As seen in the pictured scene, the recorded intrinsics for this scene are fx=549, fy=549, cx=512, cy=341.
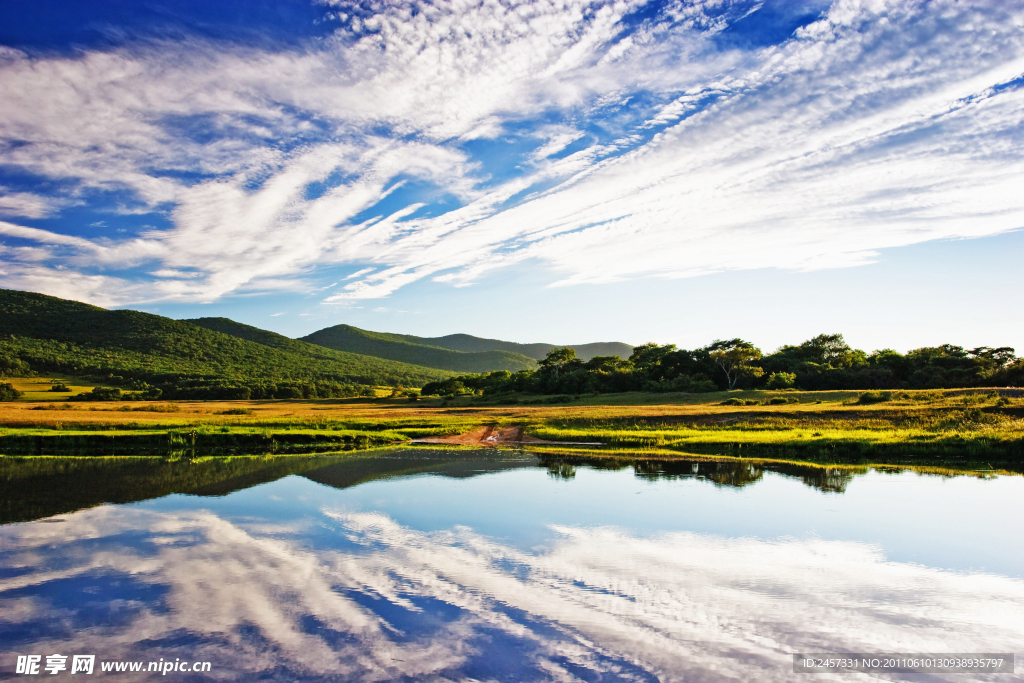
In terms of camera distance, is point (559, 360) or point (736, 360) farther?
point (559, 360)

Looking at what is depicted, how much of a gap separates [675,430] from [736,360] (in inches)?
1723

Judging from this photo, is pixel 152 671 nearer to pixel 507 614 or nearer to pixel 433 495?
pixel 507 614

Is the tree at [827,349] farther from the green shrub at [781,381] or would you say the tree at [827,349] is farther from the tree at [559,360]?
the tree at [559,360]

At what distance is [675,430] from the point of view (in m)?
41.8

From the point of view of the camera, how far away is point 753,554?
14.6 metres

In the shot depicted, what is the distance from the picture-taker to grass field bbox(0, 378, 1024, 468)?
31.5 meters

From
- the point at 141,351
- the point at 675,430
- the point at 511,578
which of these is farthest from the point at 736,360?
the point at 141,351

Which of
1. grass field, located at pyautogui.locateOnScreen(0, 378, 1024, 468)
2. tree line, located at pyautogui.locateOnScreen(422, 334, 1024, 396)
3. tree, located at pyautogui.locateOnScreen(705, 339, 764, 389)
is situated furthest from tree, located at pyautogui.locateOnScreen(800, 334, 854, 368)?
grass field, located at pyautogui.locateOnScreen(0, 378, 1024, 468)

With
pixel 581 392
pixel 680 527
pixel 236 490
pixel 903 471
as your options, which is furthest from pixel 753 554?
pixel 581 392

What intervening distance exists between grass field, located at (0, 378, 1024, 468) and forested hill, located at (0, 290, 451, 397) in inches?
2395

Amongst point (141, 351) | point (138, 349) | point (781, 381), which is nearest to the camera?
→ point (781, 381)

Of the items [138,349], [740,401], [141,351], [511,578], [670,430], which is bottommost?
[511,578]

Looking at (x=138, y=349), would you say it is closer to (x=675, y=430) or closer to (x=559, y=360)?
(x=559, y=360)

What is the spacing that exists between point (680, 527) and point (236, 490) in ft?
60.9
